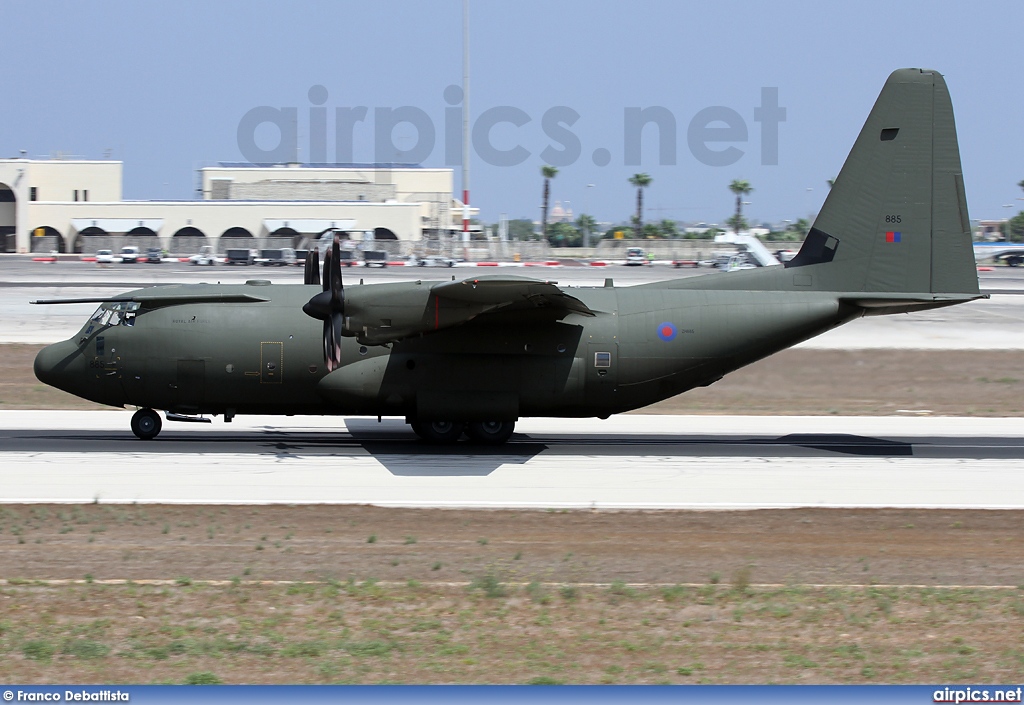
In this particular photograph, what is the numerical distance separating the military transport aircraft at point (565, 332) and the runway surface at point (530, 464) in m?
1.13

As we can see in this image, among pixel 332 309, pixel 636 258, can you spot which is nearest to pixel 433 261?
pixel 636 258

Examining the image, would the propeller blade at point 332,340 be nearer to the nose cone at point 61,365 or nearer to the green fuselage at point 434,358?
the green fuselage at point 434,358

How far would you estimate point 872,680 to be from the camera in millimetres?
9320

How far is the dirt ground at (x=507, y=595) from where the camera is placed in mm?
9641

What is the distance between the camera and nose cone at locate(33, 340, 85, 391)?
22.0 meters

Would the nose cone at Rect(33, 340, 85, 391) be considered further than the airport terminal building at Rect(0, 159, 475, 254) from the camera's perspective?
No

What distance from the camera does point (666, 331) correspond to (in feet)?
72.4

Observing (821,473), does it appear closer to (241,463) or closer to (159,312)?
(241,463)

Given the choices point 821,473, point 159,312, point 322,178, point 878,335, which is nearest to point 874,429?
point 821,473

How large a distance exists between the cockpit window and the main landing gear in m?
6.60

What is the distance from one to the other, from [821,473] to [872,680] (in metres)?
11.5

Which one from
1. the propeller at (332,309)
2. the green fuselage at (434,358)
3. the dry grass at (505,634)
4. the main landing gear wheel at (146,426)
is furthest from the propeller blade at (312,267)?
the dry grass at (505,634)

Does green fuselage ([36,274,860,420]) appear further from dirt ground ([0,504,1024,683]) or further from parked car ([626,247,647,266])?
parked car ([626,247,647,266])

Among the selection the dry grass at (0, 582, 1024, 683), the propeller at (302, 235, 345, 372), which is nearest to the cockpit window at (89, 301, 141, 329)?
the propeller at (302, 235, 345, 372)
